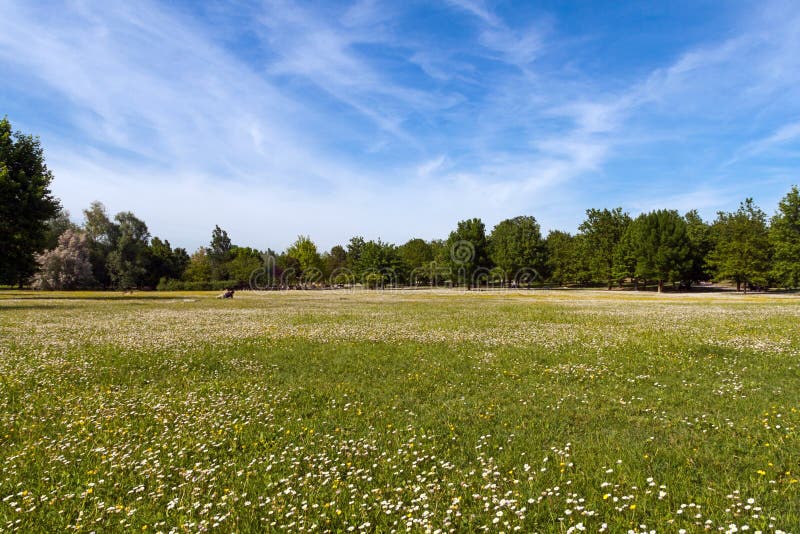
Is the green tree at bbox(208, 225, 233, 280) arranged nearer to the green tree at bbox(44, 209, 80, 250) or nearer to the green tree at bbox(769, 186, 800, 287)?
the green tree at bbox(44, 209, 80, 250)

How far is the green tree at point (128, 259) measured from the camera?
89.1 meters

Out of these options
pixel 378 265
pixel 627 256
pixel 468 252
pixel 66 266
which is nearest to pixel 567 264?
pixel 627 256

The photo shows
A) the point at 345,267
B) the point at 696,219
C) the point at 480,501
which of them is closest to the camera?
the point at 480,501

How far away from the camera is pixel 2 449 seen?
768 centimetres

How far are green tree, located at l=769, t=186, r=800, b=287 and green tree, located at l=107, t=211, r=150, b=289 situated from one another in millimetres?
117481

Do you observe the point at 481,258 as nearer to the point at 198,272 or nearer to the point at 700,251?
the point at 700,251

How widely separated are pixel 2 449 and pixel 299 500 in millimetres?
6511

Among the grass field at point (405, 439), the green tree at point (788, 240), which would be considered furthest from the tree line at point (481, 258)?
the grass field at point (405, 439)

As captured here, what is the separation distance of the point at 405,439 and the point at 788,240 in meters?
76.1

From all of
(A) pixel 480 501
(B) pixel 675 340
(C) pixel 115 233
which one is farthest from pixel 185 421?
(C) pixel 115 233

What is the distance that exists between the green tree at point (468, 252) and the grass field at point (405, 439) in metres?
79.4

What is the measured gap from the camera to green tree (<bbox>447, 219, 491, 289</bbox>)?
95.8 metres

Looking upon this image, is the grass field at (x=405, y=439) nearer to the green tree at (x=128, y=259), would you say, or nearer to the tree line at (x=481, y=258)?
the tree line at (x=481, y=258)

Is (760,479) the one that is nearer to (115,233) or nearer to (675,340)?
(675,340)
